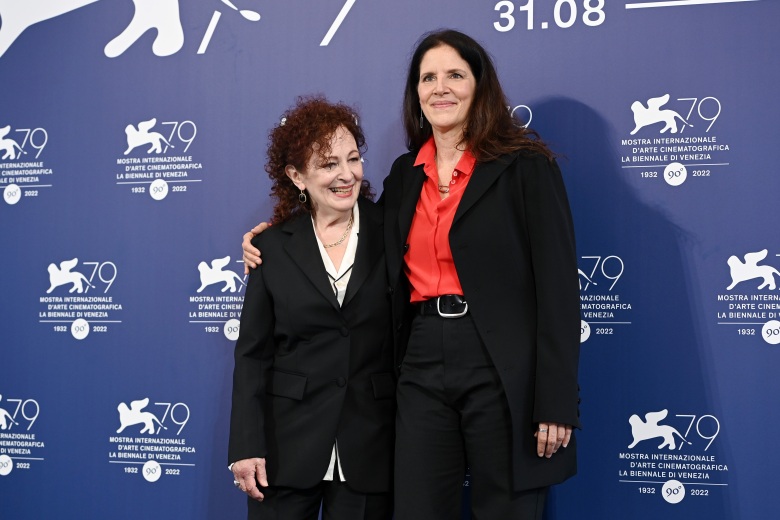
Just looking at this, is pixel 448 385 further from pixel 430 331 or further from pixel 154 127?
pixel 154 127

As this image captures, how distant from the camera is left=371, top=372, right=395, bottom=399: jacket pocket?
7.93ft

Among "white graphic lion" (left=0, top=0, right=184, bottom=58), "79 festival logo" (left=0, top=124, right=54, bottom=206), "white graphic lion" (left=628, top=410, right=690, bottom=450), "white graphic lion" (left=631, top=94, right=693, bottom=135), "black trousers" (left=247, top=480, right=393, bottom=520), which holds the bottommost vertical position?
"black trousers" (left=247, top=480, right=393, bottom=520)

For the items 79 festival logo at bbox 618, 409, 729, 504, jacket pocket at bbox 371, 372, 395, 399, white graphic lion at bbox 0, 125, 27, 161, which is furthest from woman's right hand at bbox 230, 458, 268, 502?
white graphic lion at bbox 0, 125, 27, 161

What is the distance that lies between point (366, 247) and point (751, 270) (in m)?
1.34

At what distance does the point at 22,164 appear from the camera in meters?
3.47

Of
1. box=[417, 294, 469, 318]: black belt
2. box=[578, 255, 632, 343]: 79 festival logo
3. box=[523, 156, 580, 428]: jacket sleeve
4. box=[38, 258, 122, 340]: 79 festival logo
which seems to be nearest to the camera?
box=[523, 156, 580, 428]: jacket sleeve

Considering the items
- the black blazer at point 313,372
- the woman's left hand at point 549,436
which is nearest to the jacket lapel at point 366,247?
the black blazer at point 313,372

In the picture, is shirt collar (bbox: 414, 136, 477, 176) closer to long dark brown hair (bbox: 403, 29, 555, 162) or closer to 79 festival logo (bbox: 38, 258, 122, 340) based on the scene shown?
long dark brown hair (bbox: 403, 29, 555, 162)

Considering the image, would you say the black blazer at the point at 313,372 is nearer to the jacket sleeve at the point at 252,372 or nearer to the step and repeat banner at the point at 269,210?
the jacket sleeve at the point at 252,372

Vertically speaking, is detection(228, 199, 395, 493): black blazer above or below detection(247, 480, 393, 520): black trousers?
above

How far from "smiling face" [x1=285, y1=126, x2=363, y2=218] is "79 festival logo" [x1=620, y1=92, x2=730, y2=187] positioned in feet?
3.33

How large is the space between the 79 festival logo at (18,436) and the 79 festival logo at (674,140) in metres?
2.64

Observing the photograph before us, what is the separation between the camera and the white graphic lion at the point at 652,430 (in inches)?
110

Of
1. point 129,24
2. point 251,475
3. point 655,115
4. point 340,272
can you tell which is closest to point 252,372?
point 251,475
